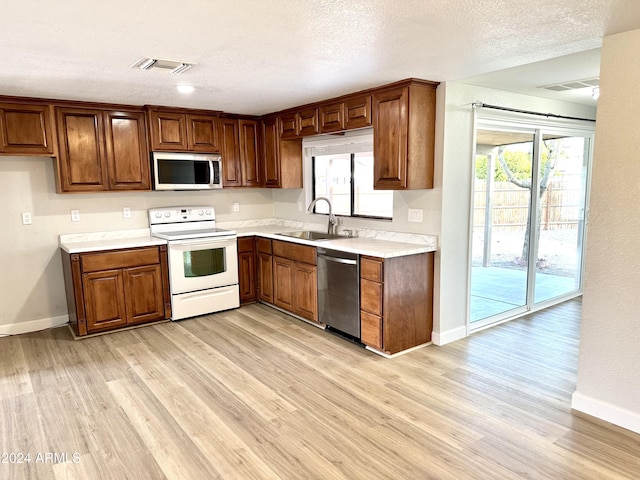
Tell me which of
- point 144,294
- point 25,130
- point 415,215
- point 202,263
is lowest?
point 144,294

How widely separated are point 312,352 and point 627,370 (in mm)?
2214

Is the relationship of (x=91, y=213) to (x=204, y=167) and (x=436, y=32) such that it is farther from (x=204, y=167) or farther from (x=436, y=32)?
(x=436, y=32)

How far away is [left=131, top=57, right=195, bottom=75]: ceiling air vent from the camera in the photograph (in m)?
2.74

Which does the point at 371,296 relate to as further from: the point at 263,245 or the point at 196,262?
the point at 196,262

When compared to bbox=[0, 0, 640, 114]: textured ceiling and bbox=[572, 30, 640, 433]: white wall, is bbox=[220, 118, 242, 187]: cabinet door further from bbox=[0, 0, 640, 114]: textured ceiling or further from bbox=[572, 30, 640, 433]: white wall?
bbox=[572, 30, 640, 433]: white wall

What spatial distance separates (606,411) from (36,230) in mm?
4968

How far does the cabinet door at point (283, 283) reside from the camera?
4504 millimetres

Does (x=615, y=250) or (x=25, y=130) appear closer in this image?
(x=615, y=250)

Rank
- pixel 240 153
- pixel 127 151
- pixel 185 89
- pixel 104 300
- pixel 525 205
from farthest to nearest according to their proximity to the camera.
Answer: pixel 240 153 < pixel 525 205 < pixel 127 151 < pixel 104 300 < pixel 185 89

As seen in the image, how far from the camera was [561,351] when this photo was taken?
142 inches

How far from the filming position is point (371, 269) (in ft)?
11.5

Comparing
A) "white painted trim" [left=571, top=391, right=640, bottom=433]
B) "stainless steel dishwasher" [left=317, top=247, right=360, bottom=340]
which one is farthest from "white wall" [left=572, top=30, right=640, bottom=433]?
"stainless steel dishwasher" [left=317, top=247, right=360, bottom=340]

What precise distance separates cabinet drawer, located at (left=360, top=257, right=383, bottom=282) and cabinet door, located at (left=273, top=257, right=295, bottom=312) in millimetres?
1058

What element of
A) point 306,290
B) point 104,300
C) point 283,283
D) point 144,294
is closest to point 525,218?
point 306,290
